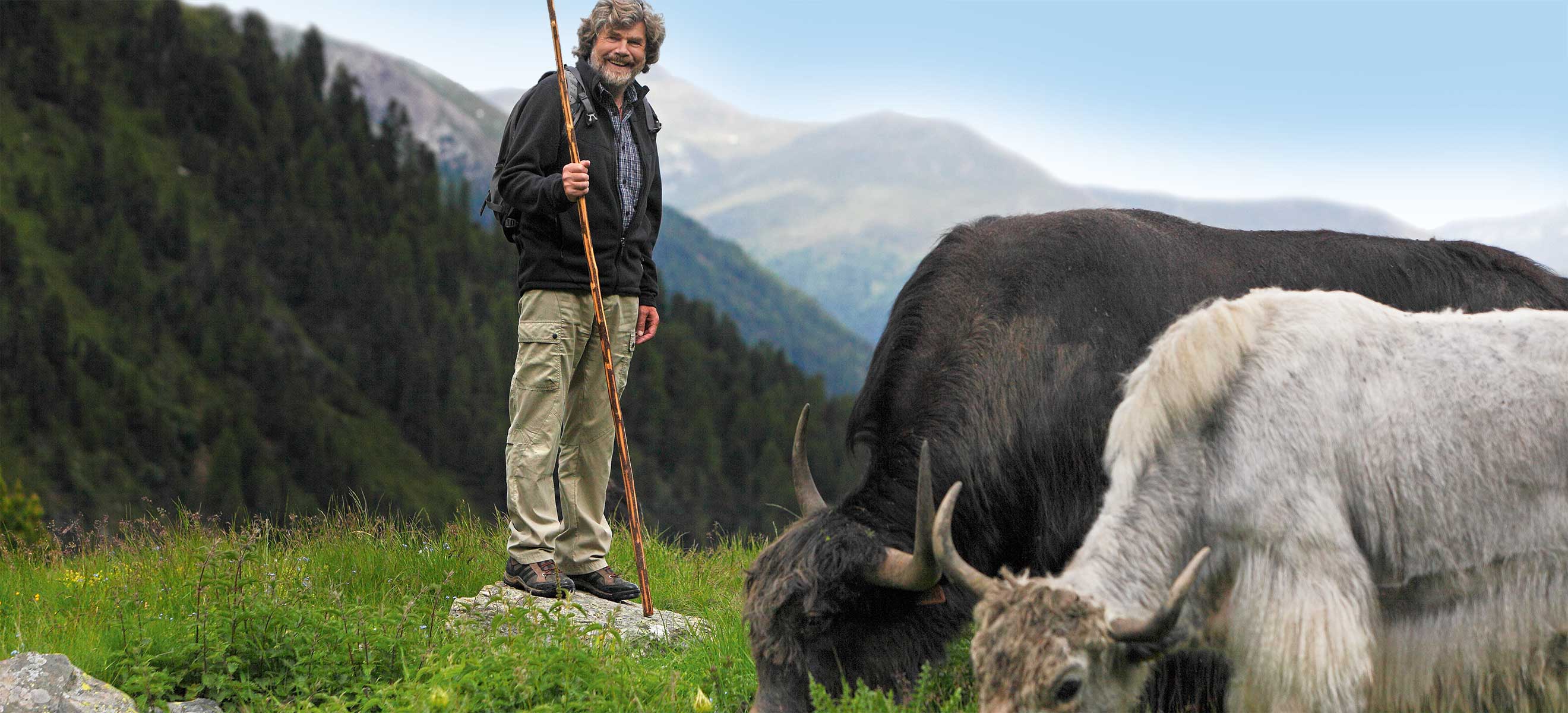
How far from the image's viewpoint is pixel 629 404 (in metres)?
76.2

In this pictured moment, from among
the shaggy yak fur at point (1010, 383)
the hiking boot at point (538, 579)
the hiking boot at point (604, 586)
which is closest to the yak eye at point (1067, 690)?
the shaggy yak fur at point (1010, 383)

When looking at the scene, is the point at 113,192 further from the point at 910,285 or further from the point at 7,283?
the point at 910,285

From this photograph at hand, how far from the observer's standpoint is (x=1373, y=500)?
398 centimetres

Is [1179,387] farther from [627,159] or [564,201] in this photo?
[627,159]

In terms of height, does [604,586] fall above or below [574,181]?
below

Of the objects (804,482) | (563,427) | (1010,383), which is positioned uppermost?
(1010,383)

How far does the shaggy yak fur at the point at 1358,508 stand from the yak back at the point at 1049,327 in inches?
50.2

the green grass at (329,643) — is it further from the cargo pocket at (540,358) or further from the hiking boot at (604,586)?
the cargo pocket at (540,358)

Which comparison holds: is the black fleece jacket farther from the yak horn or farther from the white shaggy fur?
the yak horn

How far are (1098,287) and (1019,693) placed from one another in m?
2.71

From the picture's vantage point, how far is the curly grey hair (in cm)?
595

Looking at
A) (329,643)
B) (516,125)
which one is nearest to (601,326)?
(516,125)

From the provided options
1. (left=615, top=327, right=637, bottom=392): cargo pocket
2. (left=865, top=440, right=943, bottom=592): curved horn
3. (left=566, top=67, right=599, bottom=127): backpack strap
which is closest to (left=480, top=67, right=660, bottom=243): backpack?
(left=566, top=67, right=599, bottom=127): backpack strap

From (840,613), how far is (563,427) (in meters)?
2.02
